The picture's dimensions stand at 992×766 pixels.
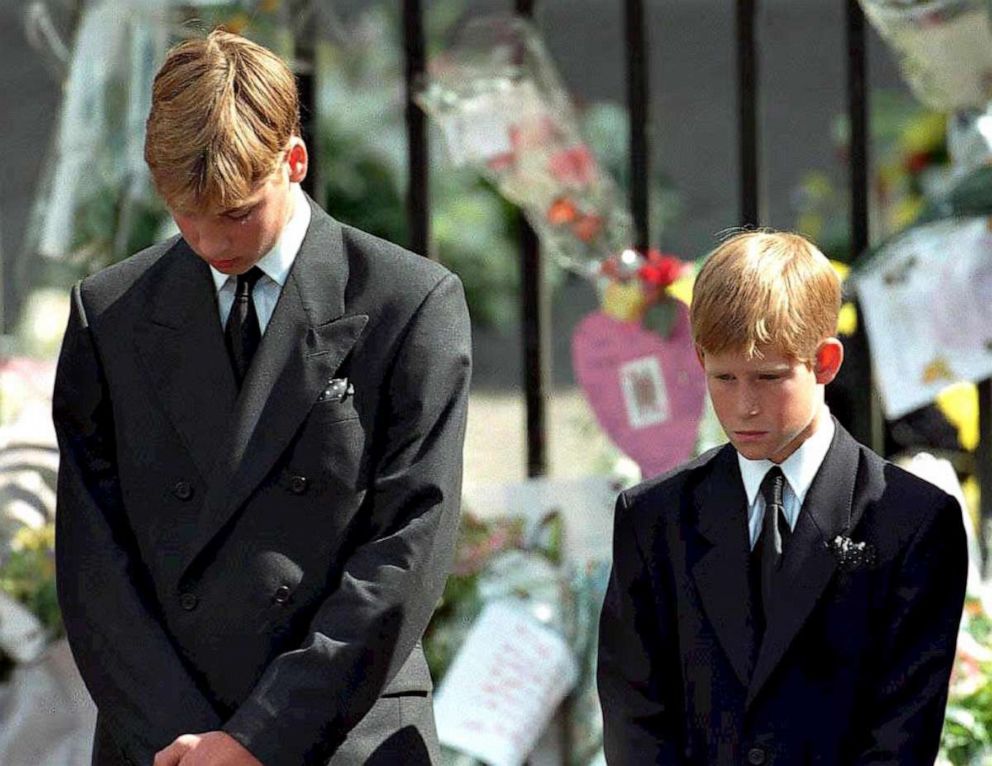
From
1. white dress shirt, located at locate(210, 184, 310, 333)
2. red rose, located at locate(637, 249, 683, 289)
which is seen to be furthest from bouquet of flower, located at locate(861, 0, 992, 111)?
white dress shirt, located at locate(210, 184, 310, 333)

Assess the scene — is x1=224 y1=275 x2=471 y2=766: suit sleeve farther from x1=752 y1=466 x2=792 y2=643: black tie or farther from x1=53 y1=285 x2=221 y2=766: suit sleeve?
x1=752 y1=466 x2=792 y2=643: black tie

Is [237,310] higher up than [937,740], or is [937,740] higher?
[237,310]

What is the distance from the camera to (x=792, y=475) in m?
2.54

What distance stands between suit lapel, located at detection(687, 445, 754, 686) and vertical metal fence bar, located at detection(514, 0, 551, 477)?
1.34m

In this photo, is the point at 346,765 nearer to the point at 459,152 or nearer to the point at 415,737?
the point at 415,737

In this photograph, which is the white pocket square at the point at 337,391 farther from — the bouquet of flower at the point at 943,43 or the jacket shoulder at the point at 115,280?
the bouquet of flower at the point at 943,43

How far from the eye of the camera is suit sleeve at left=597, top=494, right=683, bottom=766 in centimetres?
255

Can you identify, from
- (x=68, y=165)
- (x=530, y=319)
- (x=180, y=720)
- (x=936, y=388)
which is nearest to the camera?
(x=180, y=720)

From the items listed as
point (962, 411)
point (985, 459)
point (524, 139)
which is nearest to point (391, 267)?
point (524, 139)

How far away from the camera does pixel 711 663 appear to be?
251cm

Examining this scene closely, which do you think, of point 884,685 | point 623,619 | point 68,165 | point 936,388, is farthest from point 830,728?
point 68,165

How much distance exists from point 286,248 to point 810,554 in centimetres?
71

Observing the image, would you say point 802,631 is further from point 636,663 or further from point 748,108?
point 748,108

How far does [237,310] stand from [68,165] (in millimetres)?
1683
